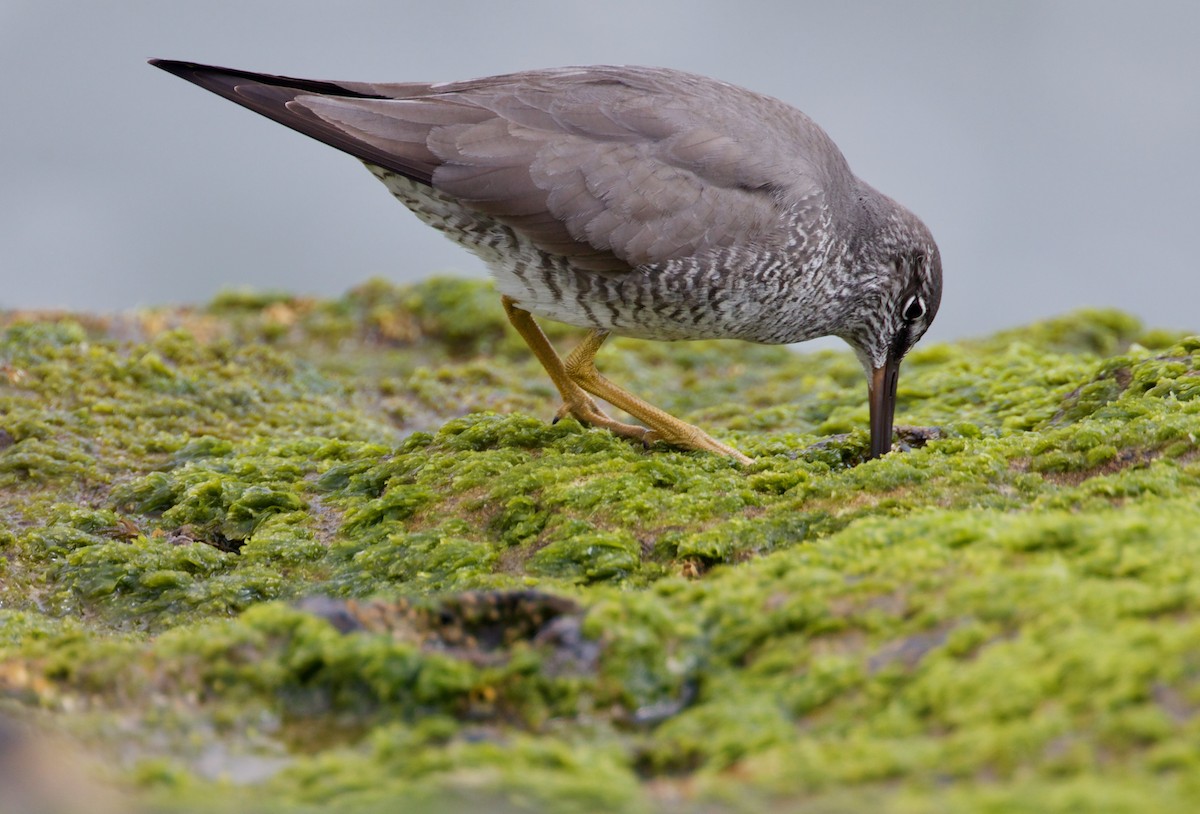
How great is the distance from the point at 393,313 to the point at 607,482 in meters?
5.82

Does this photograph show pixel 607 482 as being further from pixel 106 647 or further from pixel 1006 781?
pixel 1006 781

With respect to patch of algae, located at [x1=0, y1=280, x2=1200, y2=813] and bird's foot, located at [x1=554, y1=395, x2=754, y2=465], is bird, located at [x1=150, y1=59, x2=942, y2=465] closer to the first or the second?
bird's foot, located at [x1=554, y1=395, x2=754, y2=465]

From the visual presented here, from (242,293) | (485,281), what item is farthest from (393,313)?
(242,293)

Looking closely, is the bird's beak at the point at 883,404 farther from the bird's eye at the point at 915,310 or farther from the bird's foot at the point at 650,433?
the bird's foot at the point at 650,433

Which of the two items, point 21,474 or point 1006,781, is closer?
point 1006,781

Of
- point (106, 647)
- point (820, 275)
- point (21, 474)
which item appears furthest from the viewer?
point (820, 275)

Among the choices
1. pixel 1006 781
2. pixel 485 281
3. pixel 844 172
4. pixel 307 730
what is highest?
pixel 844 172

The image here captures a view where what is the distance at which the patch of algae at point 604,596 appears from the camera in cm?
289

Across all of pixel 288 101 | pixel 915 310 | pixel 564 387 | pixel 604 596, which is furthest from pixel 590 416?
pixel 604 596

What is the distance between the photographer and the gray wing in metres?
6.76

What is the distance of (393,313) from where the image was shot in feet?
36.7

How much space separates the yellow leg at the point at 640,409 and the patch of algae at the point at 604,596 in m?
0.17

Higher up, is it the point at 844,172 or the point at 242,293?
the point at 844,172

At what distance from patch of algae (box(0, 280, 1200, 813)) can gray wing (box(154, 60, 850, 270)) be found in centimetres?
122
